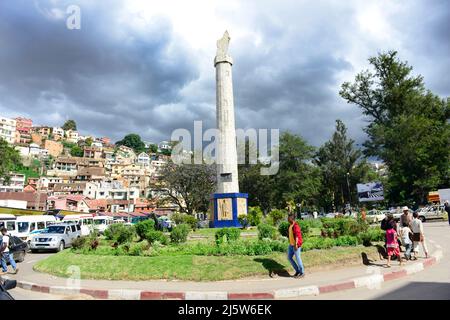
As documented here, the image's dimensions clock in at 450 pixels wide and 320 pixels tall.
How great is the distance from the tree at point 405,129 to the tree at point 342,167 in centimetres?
1213

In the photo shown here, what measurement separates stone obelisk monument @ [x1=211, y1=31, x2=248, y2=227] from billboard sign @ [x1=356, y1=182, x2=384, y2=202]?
33400 millimetres

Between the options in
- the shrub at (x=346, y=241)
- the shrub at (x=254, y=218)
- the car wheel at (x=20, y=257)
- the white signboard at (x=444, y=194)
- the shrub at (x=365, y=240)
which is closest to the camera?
the shrub at (x=346, y=241)

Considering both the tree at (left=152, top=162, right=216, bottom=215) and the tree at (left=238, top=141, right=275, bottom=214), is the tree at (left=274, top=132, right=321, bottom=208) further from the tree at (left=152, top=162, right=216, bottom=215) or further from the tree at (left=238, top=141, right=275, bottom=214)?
the tree at (left=152, top=162, right=216, bottom=215)

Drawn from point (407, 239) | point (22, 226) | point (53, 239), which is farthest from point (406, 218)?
point (22, 226)

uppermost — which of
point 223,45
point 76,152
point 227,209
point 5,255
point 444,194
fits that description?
point 76,152

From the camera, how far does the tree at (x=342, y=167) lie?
63.2 m

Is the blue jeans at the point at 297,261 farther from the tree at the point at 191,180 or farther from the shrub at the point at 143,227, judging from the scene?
the tree at the point at 191,180

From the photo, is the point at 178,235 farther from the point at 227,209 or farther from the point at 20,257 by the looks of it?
the point at 227,209

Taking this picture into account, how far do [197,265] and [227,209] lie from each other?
15616 mm

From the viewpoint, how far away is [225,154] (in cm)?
2664

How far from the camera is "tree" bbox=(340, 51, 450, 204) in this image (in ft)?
141

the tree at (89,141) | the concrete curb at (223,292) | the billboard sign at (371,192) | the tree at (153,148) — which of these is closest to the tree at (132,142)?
the tree at (153,148)

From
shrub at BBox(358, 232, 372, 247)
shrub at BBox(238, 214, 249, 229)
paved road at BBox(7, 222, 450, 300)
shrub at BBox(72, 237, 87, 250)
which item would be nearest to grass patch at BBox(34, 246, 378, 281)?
shrub at BBox(358, 232, 372, 247)
